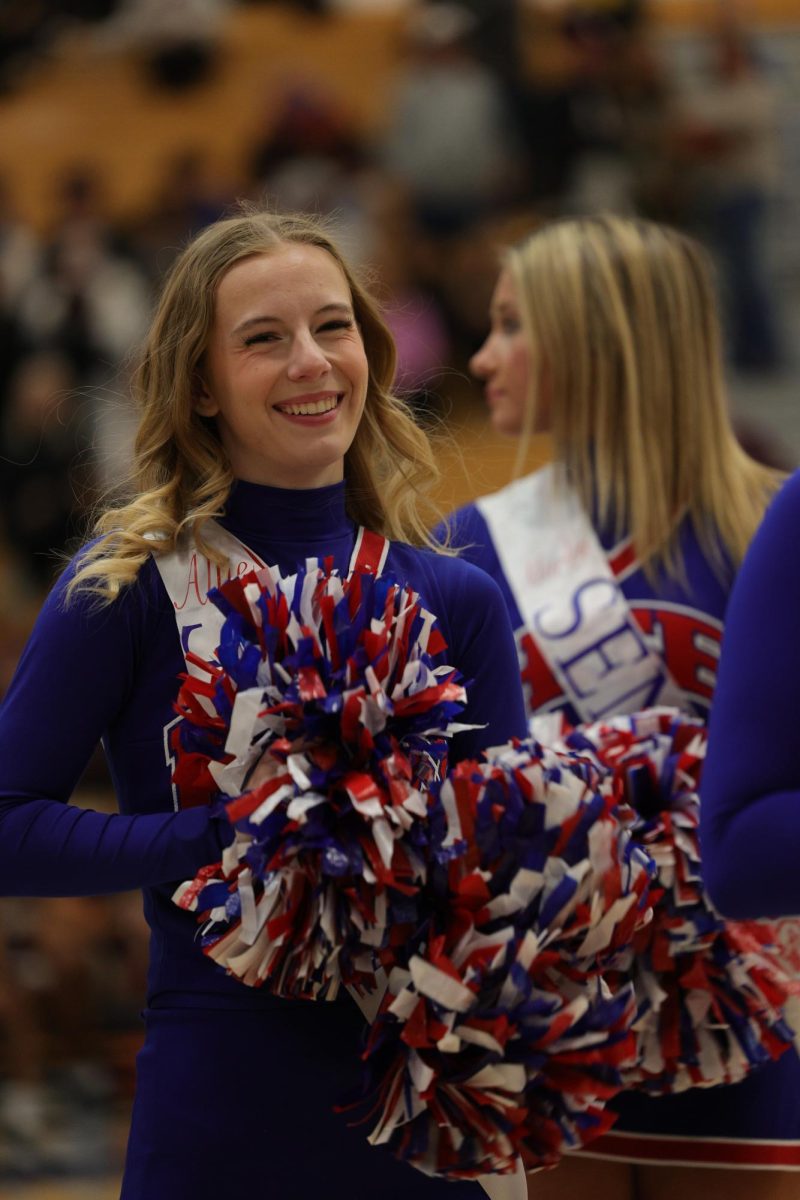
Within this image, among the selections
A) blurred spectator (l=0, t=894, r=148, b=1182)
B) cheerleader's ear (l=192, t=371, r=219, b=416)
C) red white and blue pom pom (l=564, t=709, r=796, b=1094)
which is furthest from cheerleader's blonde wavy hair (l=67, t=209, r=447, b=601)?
blurred spectator (l=0, t=894, r=148, b=1182)

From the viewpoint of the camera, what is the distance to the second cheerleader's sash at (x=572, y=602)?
96.9 inches

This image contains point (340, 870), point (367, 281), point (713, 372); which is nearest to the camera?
point (340, 870)

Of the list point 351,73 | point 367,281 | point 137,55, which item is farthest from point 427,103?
point 367,281

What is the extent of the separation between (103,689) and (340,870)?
1.09ft

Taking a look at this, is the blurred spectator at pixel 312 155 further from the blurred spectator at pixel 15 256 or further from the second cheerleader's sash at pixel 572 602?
the second cheerleader's sash at pixel 572 602

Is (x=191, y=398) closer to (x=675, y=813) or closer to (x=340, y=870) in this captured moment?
(x=340, y=870)

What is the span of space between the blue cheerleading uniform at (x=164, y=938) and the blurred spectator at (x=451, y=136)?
18.3 feet

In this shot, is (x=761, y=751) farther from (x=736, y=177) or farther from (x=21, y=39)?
(x=21, y=39)

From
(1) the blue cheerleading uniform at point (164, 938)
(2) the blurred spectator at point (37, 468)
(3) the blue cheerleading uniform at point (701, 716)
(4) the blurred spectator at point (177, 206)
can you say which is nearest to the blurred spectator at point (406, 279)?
(4) the blurred spectator at point (177, 206)

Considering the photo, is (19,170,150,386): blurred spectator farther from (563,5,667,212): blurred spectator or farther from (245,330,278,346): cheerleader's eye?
(245,330,278,346): cheerleader's eye

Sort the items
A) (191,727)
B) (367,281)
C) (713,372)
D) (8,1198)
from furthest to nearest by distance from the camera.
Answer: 1. (8,1198)
2. (713,372)
3. (367,281)
4. (191,727)

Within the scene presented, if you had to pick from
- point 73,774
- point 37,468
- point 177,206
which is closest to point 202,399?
point 73,774

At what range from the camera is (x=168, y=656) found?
5.74ft

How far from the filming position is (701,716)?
97.9 inches
